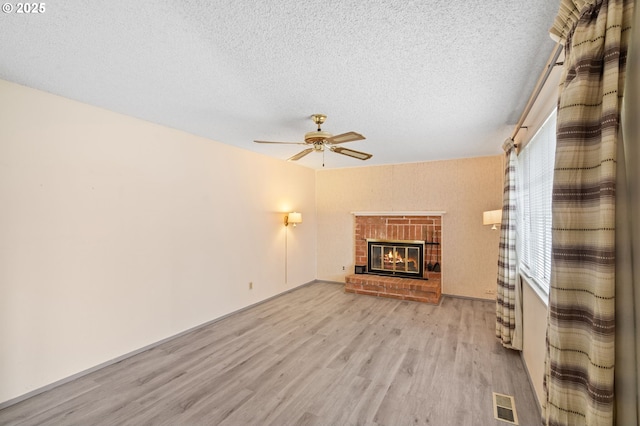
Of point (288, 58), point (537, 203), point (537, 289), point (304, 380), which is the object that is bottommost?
point (304, 380)

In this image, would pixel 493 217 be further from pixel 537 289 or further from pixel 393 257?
pixel 393 257

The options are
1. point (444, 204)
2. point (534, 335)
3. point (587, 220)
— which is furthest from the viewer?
point (444, 204)

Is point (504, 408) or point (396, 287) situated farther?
point (396, 287)

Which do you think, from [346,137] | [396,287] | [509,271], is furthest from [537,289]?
[396,287]

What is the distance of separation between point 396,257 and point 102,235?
4911 mm

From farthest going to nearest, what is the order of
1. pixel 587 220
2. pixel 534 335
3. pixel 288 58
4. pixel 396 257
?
pixel 396 257
pixel 534 335
pixel 288 58
pixel 587 220

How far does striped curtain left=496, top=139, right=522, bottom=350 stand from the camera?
10.5 feet

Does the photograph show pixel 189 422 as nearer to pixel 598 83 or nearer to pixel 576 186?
pixel 576 186

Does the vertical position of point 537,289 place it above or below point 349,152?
below

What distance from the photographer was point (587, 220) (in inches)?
40.3

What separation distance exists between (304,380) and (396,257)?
12.3 feet

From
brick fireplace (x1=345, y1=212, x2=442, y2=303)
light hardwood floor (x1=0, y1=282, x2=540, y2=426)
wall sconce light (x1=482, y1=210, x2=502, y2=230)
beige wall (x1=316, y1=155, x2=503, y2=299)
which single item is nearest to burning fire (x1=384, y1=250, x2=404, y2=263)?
brick fireplace (x1=345, y1=212, x2=442, y2=303)

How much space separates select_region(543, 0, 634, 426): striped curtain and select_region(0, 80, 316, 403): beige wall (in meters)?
3.63

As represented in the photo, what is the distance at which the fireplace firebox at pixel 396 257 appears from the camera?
5715 millimetres
